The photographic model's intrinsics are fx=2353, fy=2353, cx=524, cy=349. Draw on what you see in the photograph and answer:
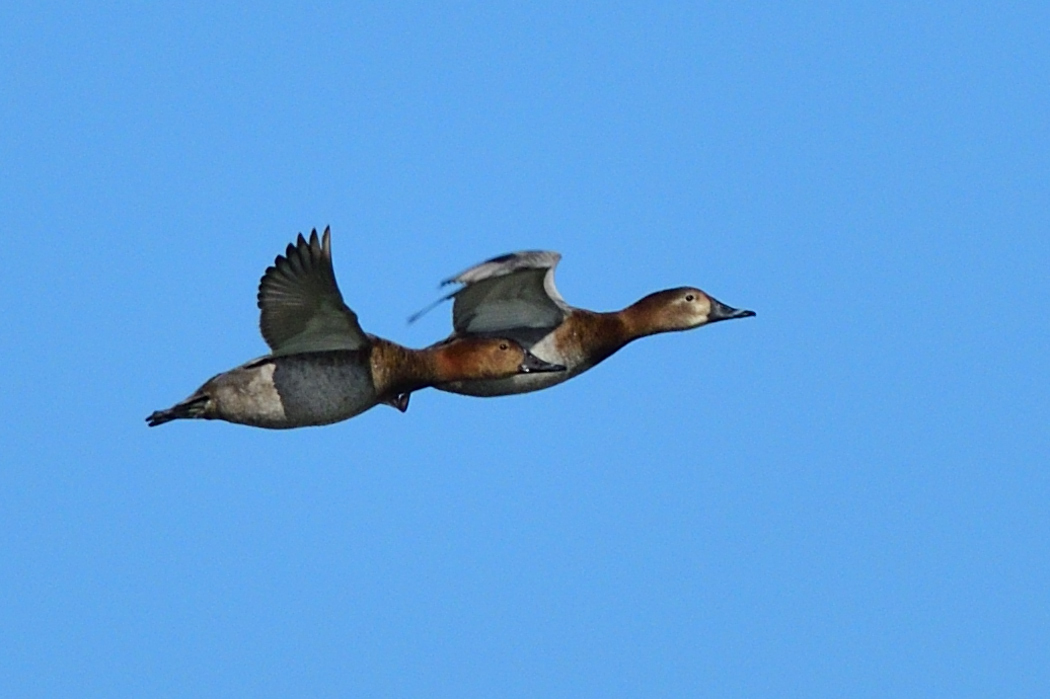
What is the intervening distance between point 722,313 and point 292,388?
4.47 m

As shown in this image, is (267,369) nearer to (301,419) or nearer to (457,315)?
(301,419)

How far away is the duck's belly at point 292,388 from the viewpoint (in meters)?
18.6

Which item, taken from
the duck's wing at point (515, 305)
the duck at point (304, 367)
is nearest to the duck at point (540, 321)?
the duck's wing at point (515, 305)

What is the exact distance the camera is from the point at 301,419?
61.6ft

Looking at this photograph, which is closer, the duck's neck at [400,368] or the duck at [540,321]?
the duck's neck at [400,368]

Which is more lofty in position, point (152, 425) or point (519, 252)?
point (519, 252)

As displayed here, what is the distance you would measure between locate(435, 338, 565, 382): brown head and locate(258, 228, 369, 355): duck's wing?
944 millimetres

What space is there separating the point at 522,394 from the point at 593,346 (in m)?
0.75

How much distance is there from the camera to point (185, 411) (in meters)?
18.9

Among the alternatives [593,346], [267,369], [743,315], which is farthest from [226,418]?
[743,315]

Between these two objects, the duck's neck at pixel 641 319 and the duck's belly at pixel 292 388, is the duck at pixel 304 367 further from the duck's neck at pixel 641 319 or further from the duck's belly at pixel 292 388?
the duck's neck at pixel 641 319

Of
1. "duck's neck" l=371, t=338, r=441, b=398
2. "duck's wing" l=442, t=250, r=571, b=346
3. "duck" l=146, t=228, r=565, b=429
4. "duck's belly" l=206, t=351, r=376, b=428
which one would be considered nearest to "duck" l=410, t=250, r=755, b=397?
"duck's wing" l=442, t=250, r=571, b=346

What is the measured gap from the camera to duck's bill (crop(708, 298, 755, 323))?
69.4ft

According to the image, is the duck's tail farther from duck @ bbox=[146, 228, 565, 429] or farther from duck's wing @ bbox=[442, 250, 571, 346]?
duck's wing @ bbox=[442, 250, 571, 346]
